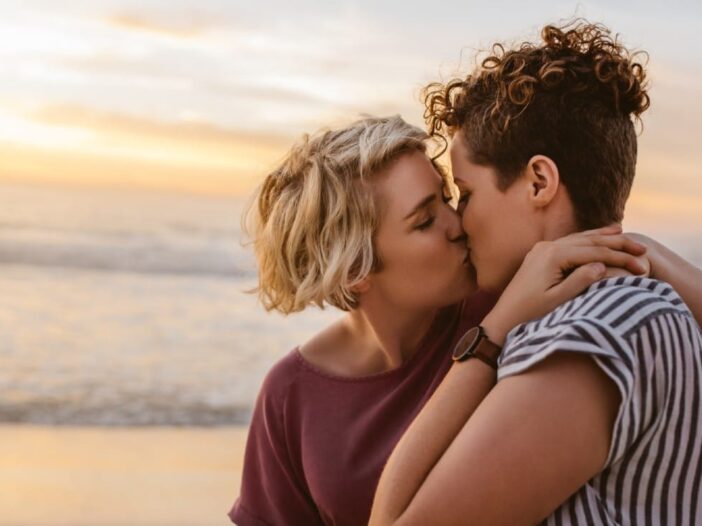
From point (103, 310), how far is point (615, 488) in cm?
1226

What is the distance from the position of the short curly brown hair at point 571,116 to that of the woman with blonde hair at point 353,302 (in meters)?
0.52

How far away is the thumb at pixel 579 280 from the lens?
7.93ft

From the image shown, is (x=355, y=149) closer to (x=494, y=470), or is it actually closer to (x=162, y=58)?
(x=494, y=470)

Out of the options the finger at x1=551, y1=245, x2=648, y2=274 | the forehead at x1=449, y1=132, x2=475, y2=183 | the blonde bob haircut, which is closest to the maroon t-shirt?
the blonde bob haircut

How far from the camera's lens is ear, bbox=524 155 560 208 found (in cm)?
270

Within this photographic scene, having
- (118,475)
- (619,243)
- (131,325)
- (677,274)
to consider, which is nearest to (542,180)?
(619,243)

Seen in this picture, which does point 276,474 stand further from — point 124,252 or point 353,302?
point 124,252

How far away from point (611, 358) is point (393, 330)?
1.54 metres

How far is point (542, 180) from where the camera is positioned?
2.71 metres

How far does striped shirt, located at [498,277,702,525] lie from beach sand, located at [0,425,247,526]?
4.23 m

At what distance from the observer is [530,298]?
8.20 ft

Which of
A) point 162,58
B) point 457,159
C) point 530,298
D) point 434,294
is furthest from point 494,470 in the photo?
point 162,58

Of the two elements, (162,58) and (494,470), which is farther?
(162,58)

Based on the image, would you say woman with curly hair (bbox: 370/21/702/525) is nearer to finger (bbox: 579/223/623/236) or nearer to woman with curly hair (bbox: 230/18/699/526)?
finger (bbox: 579/223/623/236)
